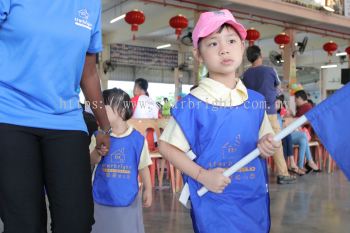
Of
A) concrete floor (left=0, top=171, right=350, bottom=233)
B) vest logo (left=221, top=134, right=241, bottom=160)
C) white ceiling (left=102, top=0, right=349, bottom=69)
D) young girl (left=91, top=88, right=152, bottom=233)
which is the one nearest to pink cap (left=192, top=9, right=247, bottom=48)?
vest logo (left=221, top=134, right=241, bottom=160)

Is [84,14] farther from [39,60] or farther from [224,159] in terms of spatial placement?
[224,159]

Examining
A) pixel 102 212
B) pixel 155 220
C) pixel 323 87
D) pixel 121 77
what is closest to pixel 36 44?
pixel 102 212

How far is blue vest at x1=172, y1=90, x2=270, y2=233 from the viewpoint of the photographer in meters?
1.27

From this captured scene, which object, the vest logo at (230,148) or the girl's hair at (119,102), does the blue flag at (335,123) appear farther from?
the girl's hair at (119,102)

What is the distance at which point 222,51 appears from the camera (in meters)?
1.31

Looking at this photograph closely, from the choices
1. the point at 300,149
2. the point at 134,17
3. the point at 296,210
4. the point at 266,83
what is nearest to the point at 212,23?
the point at 296,210

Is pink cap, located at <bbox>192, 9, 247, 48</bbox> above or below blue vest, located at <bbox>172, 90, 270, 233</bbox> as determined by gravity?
above

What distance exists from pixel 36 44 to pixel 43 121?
0.72ft

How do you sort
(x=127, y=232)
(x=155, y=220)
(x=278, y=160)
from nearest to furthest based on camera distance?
1. (x=127, y=232)
2. (x=155, y=220)
3. (x=278, y=160)

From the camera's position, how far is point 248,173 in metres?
1.30

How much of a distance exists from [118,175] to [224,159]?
710 millimetres

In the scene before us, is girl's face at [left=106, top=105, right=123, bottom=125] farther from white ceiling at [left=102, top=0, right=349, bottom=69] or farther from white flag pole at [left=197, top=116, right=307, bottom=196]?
white ceiling at [left=102, top=0, right=349, bottom=69]

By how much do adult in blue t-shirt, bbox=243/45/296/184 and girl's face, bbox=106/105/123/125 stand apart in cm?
287

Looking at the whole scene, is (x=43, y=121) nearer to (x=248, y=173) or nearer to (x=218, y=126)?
(x=218, y=126)
